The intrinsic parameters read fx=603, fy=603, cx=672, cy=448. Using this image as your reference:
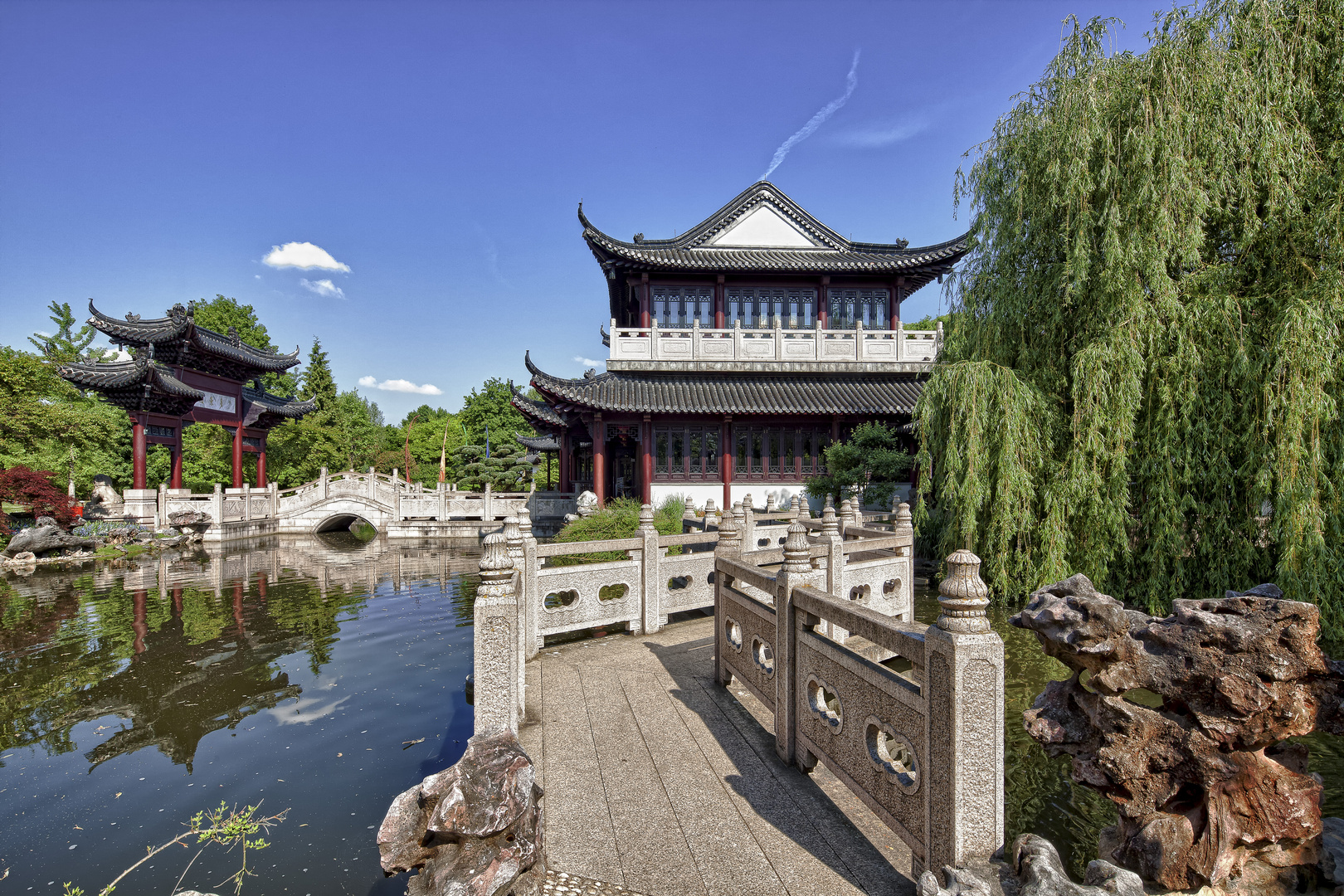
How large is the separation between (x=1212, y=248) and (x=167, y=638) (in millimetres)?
14993

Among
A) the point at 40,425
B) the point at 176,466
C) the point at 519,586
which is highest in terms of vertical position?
the point at 40,425

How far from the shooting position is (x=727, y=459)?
631 inches

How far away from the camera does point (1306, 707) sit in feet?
8.81

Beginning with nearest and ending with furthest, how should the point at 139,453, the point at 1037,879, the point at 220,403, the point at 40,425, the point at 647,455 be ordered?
the point at 1037,879
the point at 647,455
the point at 40,425
the point at 139,453
the point at 220,403

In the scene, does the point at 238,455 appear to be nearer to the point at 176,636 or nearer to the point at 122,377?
the point at 122,377

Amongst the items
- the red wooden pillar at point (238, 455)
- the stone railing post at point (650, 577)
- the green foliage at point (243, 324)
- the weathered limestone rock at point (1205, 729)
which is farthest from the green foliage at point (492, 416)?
the weathered limestone rock at point (1205, 729)

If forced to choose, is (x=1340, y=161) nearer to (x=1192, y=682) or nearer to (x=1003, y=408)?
(x=1003, y=408)

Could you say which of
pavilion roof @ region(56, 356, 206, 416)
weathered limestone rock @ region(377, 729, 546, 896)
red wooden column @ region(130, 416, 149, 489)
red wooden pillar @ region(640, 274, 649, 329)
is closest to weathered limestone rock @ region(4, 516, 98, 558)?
red wooden column @ region(130, 416, 149, 489)

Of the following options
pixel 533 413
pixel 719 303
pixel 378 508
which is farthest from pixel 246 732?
pixel 378 508

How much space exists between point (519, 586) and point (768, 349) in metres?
13.5

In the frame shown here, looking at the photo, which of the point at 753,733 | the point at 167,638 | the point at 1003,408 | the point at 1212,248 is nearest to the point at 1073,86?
the point at 1212,248

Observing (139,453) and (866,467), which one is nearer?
(866,467)

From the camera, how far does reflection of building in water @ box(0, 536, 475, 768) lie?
21.0 ft

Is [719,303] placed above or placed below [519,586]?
above
